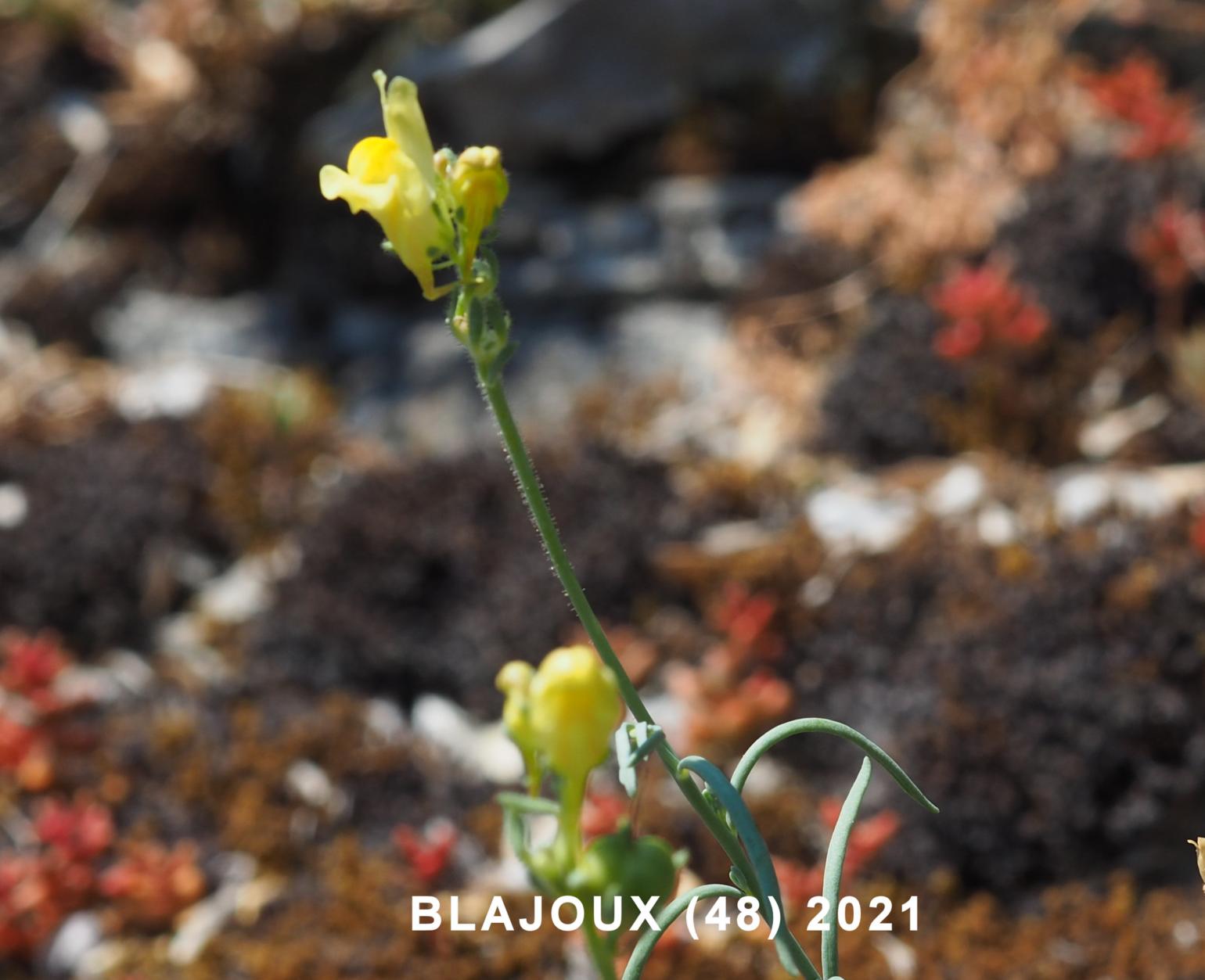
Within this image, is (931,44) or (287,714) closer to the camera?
(287,714)

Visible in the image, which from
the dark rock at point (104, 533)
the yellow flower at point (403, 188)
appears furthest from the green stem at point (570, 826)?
the dark rock at point (104, 533)

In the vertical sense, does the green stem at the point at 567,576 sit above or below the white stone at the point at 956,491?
below

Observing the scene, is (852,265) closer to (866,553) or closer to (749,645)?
(866,553)

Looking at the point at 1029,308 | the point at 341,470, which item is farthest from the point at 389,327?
the point at 1029,308

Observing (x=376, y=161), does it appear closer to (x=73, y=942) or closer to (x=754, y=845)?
(x=754, y=845)

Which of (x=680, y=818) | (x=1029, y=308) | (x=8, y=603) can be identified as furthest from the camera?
(x=8, y=603)

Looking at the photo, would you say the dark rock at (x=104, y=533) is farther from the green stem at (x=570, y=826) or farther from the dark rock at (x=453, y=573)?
the green stem at (x=570, y=826)

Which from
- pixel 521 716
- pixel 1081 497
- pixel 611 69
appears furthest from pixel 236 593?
pixel 521 716
